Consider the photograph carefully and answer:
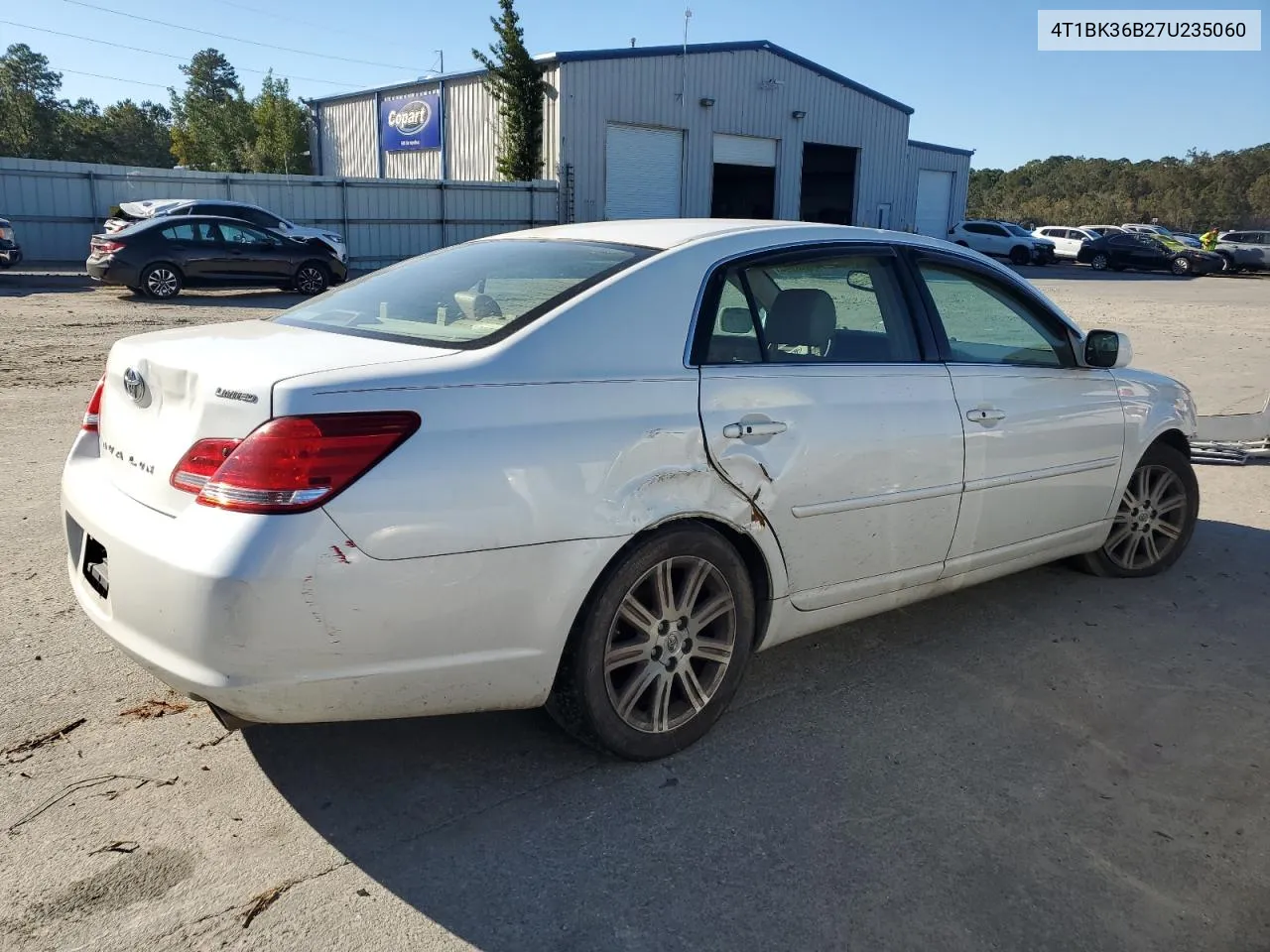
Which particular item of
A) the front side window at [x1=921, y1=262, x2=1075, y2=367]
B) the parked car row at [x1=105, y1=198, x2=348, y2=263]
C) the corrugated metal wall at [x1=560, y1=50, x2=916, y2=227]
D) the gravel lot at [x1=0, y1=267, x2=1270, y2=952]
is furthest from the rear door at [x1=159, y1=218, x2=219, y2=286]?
the front side window at [x1=921, y1=262, x2=1075, y2=367]

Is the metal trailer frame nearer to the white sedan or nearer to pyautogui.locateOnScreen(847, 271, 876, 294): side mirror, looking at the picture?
the white sedan

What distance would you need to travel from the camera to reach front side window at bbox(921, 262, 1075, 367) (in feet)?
12.8

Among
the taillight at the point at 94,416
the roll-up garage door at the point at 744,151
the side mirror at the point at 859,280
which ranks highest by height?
the roll-up garage door at the point at 744,151

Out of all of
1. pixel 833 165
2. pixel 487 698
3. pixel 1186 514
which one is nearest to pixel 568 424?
pixel 487 698

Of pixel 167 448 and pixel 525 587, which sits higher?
pixel 167 448

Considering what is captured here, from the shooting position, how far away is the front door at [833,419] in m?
3.17

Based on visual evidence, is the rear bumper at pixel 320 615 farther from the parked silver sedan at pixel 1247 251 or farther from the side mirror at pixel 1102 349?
the parked silver sedan at pixel 1247 251

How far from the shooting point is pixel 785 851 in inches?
106

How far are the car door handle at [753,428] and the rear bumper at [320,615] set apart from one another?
52 cm

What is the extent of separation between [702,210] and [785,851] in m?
32.8

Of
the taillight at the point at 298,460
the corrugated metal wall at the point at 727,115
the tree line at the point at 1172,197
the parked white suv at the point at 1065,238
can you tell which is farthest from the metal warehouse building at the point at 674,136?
the tree line at the point at 1172,197

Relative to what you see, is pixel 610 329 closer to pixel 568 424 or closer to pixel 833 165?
pixel 568 424

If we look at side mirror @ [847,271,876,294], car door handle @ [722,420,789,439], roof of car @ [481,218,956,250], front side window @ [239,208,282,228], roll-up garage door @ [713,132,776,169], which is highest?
roll-up garage door @ [713,132,776,169]

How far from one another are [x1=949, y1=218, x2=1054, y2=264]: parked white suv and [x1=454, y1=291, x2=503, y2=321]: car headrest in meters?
38.6
